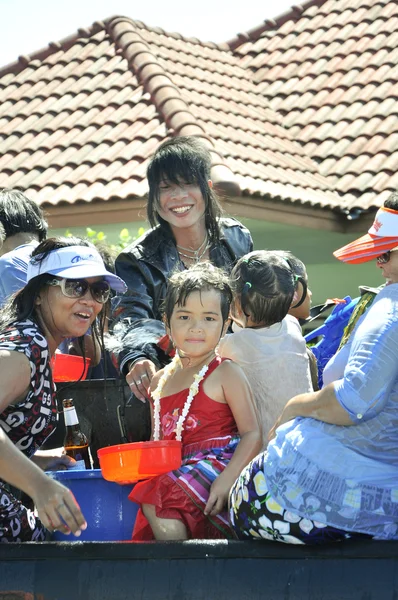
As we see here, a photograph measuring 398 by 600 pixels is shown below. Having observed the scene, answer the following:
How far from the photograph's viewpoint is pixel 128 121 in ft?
33.7

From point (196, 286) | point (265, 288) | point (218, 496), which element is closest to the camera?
point (218, 496)

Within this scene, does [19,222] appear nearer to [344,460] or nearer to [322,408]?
[322,408]

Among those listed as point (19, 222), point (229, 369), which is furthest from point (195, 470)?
point (19, 222)

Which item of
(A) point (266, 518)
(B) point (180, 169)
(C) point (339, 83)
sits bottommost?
(A) point (266, 518)

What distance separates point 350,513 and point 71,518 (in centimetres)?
77

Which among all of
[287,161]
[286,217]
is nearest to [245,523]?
[286,217]

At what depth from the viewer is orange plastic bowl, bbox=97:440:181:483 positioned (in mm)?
3039

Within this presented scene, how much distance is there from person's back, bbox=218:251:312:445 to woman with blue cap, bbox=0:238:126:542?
1.50 ft

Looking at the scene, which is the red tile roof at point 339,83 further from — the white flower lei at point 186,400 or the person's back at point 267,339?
the white flower lei at point 186,400

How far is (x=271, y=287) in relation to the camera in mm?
3658

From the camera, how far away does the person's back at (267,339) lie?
362 cm

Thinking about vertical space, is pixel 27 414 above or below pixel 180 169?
below

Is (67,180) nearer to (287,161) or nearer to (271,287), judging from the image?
(287,161)

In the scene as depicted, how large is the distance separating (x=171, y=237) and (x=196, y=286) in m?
1.00
